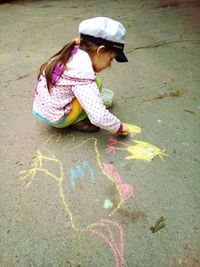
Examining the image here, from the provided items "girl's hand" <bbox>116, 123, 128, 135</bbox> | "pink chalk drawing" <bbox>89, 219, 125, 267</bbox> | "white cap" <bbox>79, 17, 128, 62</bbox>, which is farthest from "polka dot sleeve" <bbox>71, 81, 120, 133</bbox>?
"pink chalk drawing" <bbox>89, 219, 125, 267</bbox>

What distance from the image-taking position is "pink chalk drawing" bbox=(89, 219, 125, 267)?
A: 1256mm

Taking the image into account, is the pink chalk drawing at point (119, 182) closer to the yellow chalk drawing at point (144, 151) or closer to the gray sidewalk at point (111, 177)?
the gray sidewalk at point (111, 177)

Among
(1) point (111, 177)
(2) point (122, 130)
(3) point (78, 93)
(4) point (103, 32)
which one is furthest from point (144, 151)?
(4) point (103, 32)

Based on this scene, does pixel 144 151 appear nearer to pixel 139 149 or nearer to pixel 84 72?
pixel 139 149

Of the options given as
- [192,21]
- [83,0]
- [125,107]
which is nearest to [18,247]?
[125,107]

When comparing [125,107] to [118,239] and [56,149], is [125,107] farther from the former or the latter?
[118,239]

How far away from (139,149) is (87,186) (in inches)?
16.7

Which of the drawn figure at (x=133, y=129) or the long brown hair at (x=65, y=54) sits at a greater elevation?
the long brown hair at (x=65, y=54)

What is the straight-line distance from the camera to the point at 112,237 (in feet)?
4.35

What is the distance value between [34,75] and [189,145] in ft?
5.08

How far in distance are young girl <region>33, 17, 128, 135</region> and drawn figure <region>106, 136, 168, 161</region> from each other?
100 millimetres

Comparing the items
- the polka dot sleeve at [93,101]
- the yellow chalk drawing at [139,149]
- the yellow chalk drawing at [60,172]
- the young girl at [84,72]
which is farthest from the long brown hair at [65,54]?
the yellow chalk drawing at [139,149]

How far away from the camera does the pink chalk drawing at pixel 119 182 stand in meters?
1.52

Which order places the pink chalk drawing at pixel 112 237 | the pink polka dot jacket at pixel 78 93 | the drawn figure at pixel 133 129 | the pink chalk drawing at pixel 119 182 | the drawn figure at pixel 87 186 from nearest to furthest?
1. the pink chalk drawing at pixel 112 237
2. the drawn figure at pixel 87 186
3. the pink chalk drawing at pixel 119 182
4. the pink polka dot jacket at pixel 78 93
5. the drawn figure at pixel 133 129
